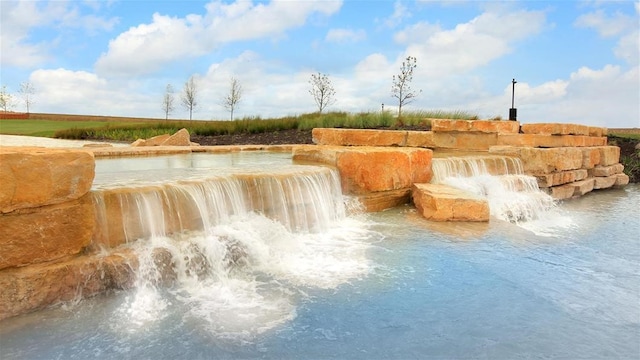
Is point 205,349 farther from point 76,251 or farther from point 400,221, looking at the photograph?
point 400,221

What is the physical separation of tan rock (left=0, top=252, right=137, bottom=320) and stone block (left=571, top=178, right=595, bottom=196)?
10.2m

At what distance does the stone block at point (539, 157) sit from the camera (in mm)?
9516

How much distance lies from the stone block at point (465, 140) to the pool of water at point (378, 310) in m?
6.24

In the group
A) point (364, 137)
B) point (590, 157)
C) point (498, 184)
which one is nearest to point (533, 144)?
point (590, 157)

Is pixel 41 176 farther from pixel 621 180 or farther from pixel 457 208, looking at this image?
pixel 621 180

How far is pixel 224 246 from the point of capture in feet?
14.7

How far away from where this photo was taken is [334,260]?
4621mm

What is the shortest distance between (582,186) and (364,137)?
5481mm

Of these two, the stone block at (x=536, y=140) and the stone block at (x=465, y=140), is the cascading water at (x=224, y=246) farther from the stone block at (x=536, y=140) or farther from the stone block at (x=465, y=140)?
the stone block at (x=536, y=140)

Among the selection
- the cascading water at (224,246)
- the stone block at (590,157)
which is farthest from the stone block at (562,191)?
the cascading water at (224,246)

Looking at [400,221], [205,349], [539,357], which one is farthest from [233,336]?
[400,221]

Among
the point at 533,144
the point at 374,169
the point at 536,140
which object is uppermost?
the point at 536,140

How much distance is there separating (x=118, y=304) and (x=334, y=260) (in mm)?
2079

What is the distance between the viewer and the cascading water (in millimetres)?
3547
